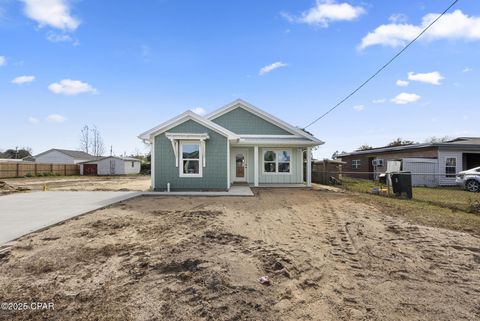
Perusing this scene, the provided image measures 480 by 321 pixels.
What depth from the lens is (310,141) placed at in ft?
52.6

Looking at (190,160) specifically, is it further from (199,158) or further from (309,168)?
(309,168)

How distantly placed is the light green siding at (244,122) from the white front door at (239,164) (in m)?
1.38

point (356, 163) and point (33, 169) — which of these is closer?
point (356, 163)

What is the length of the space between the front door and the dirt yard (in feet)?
34.0

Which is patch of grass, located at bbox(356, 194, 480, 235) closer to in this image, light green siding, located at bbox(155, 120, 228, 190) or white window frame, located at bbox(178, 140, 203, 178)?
light green siding, located at bbox(155, 120, 228, 190)

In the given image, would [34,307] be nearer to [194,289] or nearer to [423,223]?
[194,289]

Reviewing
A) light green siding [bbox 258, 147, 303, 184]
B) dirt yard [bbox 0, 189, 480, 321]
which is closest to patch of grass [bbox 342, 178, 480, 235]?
dirt yard [bbox 0, 189, 480, 321]

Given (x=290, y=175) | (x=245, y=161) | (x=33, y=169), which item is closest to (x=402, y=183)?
(x=290, y=175)

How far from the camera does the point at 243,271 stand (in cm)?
387

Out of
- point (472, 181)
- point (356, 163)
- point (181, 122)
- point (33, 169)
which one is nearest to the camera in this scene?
point (181, 122)

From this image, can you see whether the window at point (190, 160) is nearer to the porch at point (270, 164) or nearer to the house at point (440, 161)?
the porch at point (270, 164)

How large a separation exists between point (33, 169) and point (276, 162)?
30930mm

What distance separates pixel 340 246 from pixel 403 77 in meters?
12.6

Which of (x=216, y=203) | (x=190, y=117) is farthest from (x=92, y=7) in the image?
(x=216, y=203)
